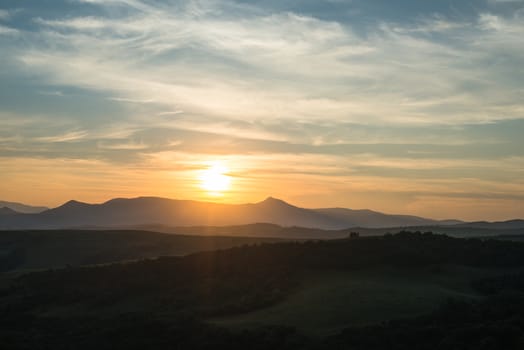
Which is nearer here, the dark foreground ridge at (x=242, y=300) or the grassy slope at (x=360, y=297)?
the dark foreground ridge at (x=242, y=300)

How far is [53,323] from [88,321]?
260 centimetres

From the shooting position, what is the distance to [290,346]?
3130 cm

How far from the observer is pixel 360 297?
1580 inches

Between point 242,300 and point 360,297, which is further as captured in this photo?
point 242,300

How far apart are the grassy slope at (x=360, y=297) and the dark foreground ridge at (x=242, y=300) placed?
92 centimetres

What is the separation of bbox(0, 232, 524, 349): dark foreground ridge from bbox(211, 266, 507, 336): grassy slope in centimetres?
92

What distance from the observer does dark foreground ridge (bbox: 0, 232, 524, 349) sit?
31750mm

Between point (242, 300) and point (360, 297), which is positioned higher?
point (360, 297)

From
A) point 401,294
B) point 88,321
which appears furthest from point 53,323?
point 401,294

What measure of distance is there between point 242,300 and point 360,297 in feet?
30.3

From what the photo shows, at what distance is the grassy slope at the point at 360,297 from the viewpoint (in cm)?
3619

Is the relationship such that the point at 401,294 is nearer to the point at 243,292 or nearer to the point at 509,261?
the point at 243,292

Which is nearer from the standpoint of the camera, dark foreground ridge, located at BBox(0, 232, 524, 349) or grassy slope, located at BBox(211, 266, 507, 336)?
dark foreground ridge, located at BBox(0, 232, 524, 349)

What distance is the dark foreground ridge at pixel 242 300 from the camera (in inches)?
1250
